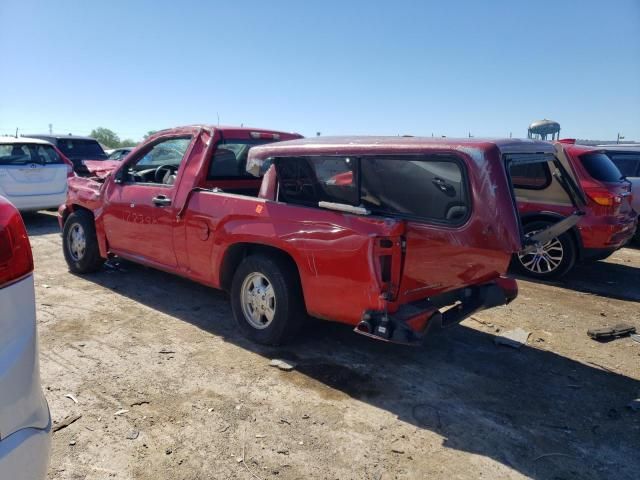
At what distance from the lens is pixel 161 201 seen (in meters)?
4.93

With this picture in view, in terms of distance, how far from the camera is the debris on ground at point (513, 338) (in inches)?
180

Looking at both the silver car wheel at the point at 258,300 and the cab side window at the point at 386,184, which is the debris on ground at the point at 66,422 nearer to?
the silver car wheel at the point at 258,300

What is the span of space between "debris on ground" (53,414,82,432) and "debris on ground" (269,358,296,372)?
1.39 metres

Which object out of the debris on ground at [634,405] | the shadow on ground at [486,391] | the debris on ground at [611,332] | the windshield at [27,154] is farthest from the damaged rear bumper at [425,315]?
the windshield at [27,154]

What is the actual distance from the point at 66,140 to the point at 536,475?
47.4 ft

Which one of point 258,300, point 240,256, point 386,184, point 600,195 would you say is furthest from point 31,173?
point 600,195

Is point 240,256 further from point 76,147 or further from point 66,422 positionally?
point 76,147

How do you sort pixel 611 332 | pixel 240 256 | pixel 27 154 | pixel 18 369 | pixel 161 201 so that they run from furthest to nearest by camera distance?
pixel 27 154
pixel 161 201
pixel 611 332
pixel 240 256
pixel 18 369

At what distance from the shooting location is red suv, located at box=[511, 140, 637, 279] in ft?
21.0

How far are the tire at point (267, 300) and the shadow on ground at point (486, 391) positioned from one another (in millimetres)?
163

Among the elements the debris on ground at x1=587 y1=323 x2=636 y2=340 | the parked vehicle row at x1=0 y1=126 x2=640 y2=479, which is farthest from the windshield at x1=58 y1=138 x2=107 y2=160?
the debris on ground at x1=587 y1=323 x2=636 y2=340

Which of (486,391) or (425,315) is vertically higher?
(425,315)

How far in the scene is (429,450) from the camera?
2967 millimetres

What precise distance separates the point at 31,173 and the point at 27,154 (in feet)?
1.51
